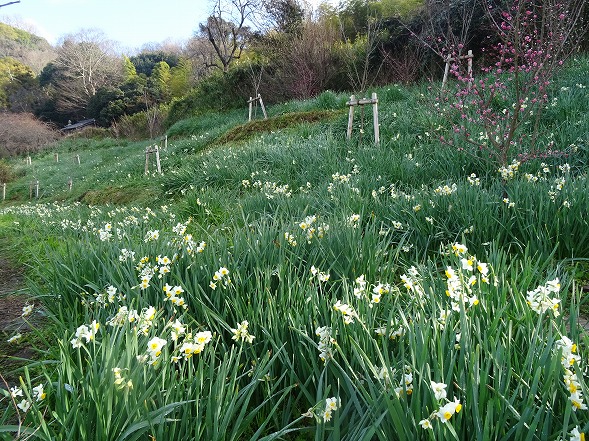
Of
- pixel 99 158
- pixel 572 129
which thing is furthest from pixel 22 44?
pixel 572 129

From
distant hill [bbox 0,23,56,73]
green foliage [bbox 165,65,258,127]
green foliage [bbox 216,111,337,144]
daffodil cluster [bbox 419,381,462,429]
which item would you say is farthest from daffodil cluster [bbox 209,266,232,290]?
distant hill [bbox 0,23,56,73]

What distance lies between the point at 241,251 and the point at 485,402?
4.61ft

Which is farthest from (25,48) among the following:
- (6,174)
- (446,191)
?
(446,191)

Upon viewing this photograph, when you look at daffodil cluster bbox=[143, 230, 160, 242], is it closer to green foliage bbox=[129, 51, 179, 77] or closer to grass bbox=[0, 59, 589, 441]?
grass bbox=[0, 59, 589, 441]

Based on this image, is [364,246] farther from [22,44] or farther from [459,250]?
[22,44]

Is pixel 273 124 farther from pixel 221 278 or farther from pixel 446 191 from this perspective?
pixel 221 278

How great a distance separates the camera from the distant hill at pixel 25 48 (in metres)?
54.8

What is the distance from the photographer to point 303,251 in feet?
7.02

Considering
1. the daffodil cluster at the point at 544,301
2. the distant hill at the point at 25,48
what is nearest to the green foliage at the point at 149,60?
the distant hill at the point at 25,48

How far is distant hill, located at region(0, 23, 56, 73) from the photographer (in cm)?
5481

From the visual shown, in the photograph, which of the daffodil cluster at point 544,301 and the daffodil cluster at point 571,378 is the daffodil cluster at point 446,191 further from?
the daffodil cluster at point 571,378

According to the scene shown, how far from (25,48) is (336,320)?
73.2 meters

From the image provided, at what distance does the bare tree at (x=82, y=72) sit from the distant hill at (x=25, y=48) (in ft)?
Answer: 42.1

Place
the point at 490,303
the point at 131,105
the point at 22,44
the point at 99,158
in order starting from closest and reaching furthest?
the point at 490,303 → the point at 99,158 → the point at 131,105 → the point at 22,44
